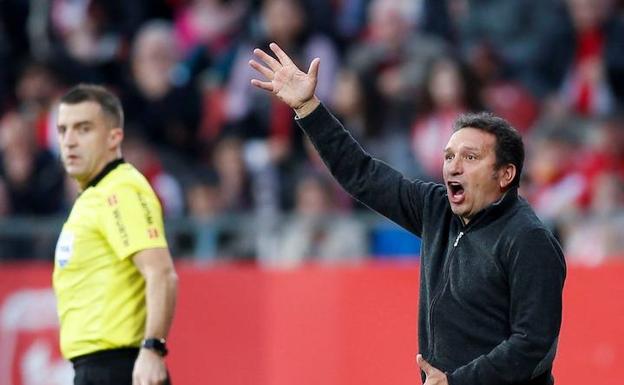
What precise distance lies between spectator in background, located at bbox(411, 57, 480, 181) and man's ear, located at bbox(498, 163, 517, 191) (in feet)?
17.8

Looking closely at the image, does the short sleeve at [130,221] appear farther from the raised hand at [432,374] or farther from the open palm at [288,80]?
the raised hand at [432,374]

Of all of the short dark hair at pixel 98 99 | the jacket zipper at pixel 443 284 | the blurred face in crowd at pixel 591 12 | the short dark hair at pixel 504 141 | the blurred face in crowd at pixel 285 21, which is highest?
the blurred face in crowd at pixel 285 21

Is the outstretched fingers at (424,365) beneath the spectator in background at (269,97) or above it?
beneath

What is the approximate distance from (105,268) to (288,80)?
1.43 meters

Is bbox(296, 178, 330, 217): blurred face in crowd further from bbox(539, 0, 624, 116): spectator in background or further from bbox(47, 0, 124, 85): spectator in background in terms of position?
bbox(47, 0, 124, 85): spectator in background

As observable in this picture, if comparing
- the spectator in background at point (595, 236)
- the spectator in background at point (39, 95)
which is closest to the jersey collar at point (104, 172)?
the spectator in background at point (595, 236)

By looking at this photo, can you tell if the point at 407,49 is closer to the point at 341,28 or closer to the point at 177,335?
the point at 341,28

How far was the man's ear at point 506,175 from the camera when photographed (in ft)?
18.3

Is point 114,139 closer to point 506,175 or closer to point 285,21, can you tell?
point 506,175

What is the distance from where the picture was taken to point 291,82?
5984 millimetres

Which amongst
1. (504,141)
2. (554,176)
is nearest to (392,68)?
(554,176)

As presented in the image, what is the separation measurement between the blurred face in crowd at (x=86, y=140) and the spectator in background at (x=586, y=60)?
17.9 feet

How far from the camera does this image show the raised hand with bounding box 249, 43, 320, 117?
5941mm

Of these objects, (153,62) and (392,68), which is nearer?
(392,68)
